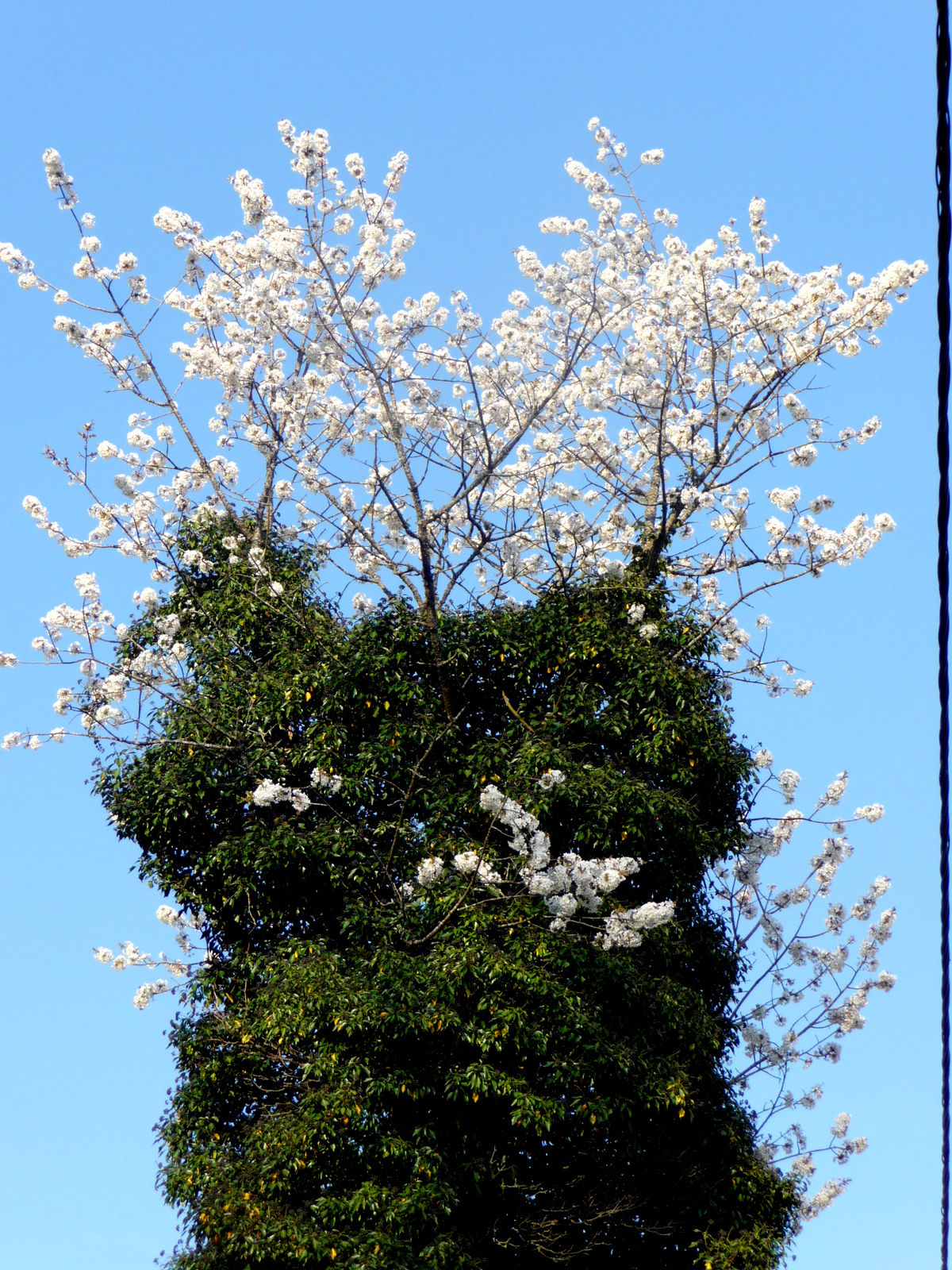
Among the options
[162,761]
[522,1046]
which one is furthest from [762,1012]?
[162,761]

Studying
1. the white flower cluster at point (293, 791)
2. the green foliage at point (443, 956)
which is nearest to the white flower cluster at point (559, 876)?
the green foliage at point (443, 956)

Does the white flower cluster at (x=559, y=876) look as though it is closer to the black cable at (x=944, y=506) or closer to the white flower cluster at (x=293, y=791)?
the white flower cluster at (x=293, y=791)

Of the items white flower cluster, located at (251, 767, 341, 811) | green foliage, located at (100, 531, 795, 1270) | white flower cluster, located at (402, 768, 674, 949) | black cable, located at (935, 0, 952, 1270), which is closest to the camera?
black cable, located at (935, 0, 952, 1270)

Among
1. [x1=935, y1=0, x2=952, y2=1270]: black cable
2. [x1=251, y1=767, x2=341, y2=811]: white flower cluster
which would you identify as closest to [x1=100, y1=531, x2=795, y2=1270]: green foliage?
[x1=251, y1=767, x2=341, y2=811]: white flower cluster

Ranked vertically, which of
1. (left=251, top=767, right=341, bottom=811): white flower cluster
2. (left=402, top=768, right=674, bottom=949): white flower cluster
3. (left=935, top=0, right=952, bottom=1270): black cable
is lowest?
(left=935, top=0, right=952, bottom=1270): black cable

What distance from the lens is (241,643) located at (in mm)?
12648

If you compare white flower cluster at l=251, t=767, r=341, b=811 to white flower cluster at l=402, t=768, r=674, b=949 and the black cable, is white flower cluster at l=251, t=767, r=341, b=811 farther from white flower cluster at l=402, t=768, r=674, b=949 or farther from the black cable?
the black cable

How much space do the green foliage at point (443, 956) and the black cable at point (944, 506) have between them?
13.5 feet

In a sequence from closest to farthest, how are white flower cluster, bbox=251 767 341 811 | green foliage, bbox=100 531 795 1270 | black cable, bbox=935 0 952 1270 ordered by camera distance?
black cable, bbox=935 0 952 1270
green foliage, bbox=100 531 795 1270
white flower cluster, bbox=251 767 341 811

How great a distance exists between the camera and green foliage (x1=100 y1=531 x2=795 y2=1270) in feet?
32.6

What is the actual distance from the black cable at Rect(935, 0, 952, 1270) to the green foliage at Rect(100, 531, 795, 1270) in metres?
4.12

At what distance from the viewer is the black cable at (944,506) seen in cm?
427

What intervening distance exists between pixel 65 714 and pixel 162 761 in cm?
89

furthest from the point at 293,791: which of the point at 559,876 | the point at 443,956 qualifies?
the point at 559,876
